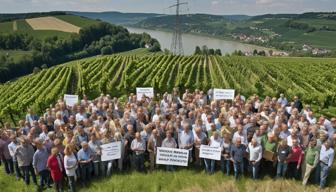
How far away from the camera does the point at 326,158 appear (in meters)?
10.9

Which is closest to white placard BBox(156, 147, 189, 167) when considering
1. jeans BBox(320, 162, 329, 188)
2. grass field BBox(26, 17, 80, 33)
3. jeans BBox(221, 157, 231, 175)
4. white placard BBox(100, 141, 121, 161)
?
jeans BBox(221, 157, 231, 175)

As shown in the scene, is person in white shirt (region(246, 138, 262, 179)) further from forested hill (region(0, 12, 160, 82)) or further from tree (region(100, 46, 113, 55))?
tree (region(100, 46, 113, 55))

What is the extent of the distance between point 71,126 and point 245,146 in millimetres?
5754

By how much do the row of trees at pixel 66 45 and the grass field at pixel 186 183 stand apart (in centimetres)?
7693

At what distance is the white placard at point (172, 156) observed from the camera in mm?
11820

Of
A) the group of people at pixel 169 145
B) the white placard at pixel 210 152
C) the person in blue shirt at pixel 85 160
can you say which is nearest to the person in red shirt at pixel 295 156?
the group of people at pixel 169 145

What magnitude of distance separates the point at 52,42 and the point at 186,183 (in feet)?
352

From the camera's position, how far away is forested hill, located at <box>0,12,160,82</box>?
91812 millimetres

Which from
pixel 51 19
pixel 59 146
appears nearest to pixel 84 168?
pixel 59 146

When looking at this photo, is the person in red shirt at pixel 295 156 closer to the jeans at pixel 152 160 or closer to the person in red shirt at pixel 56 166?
the jeans at pixel 152 160

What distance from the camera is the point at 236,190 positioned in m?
10.9

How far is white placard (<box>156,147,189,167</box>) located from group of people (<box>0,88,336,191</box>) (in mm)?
192

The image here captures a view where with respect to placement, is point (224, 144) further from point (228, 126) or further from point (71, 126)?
point (71, 126)

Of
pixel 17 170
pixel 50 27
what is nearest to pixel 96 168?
pixel 17 170
